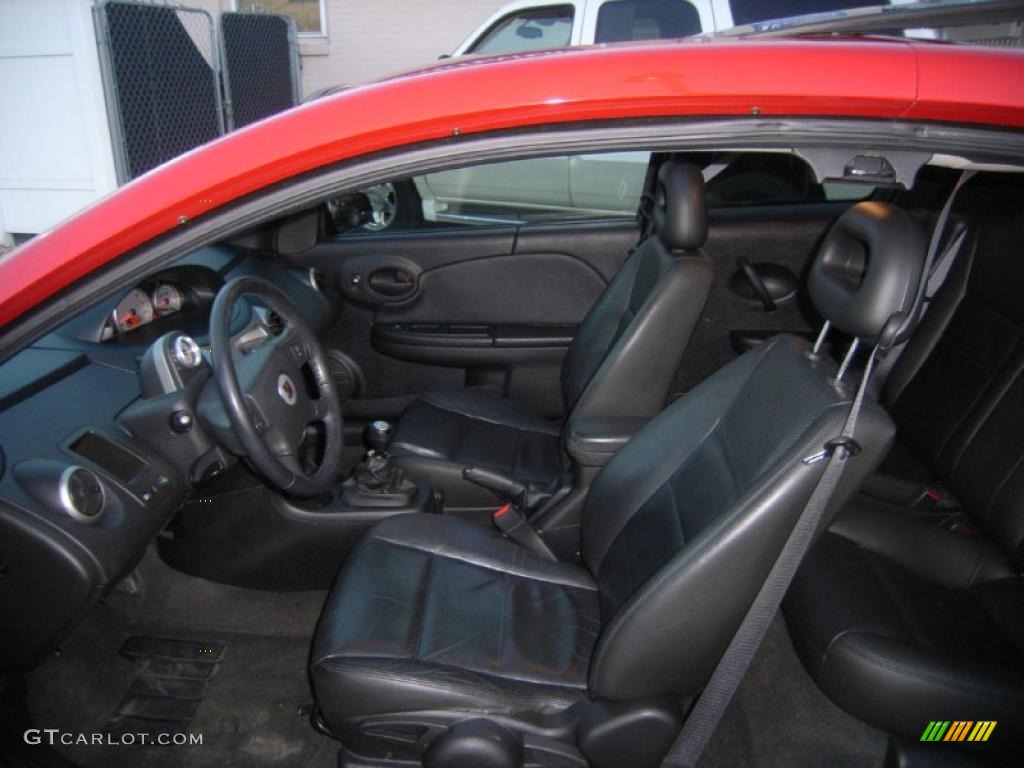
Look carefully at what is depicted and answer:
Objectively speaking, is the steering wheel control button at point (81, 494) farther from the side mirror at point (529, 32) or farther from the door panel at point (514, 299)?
the side mirror at point (529, 32)

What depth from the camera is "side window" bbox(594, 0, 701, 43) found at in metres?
3.82

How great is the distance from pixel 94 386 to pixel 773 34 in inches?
62.5

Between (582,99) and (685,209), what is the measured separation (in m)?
1.02

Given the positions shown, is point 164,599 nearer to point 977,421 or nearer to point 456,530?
point 456,530

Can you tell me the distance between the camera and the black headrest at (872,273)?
101cm

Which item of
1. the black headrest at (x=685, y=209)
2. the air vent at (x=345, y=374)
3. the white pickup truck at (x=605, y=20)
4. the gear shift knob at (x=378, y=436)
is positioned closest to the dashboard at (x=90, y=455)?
the gear shift knob at (x=378, y=436)

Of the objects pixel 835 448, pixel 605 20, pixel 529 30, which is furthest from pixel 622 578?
pixel 529 30

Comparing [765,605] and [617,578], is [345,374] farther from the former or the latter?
[765,605]

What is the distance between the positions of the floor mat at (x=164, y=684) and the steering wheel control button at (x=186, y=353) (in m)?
0.93

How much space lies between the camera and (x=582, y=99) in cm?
99

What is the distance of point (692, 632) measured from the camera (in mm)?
1179

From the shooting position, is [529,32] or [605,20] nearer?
[605,20]

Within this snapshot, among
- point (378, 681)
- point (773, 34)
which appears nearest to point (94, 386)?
point (378, 681)

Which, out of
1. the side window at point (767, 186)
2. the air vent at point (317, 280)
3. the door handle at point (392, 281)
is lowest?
the door handle at point (392, 281)
